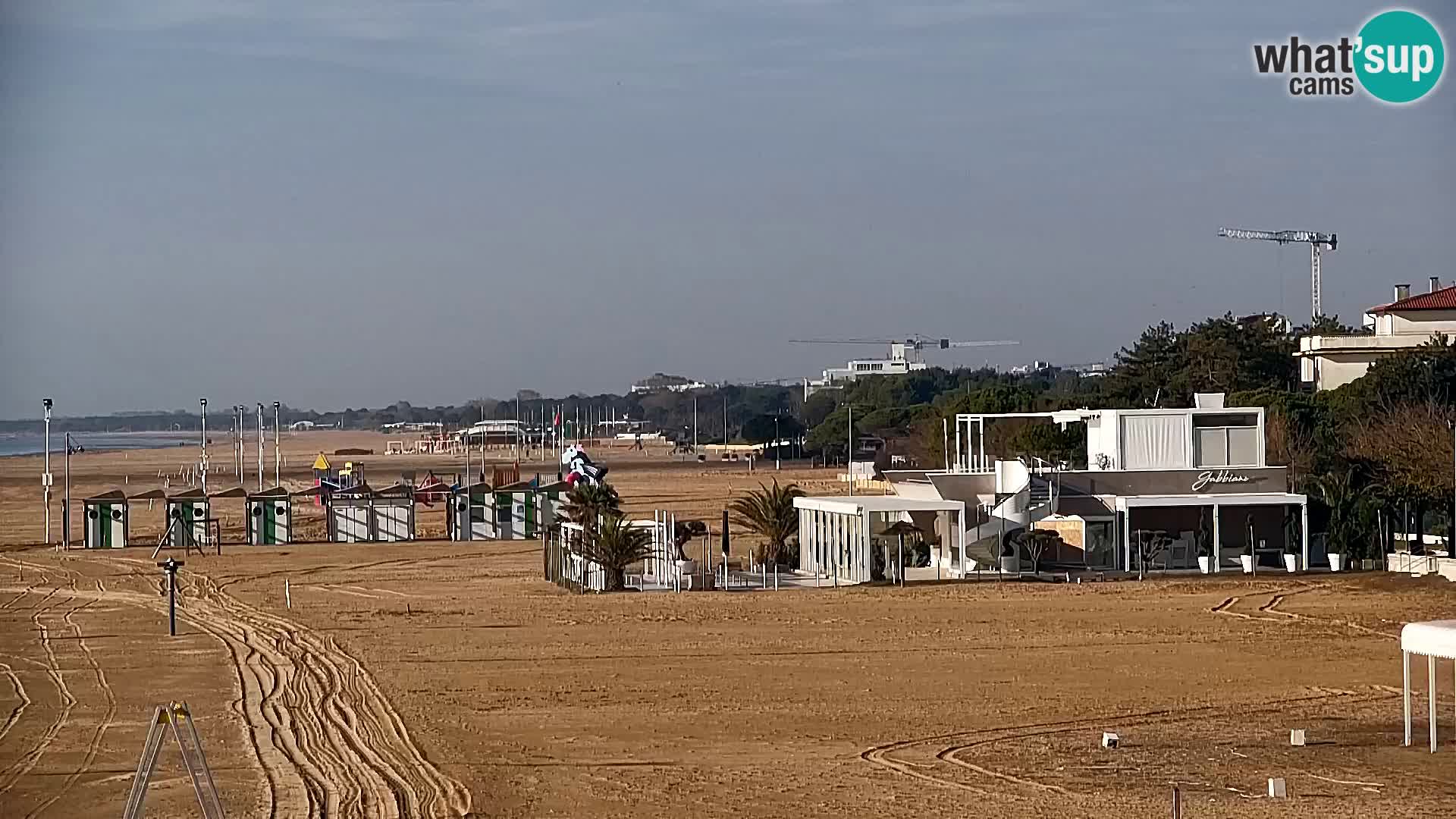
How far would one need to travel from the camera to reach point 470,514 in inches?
1816

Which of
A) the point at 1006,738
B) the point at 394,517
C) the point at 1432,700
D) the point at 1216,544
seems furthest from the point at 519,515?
the point at 1432,700

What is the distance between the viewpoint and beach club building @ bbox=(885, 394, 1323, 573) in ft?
107

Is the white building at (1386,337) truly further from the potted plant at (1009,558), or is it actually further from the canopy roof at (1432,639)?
the canopy roof at (1432,639)

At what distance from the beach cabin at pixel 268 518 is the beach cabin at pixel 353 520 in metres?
1.14

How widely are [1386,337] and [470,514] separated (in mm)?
32812

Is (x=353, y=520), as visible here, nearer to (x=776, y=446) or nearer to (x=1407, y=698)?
(x=1407, y=698)

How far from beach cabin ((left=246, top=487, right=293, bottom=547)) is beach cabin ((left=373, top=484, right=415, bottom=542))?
224 centimetres

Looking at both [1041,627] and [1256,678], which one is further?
[1041,627]

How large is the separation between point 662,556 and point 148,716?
15.2 meters

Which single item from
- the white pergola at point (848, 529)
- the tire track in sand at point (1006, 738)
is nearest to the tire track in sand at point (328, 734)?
the tire track in sand at point (1006, 738)

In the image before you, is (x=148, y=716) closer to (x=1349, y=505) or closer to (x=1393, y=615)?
(x=1393, y=615)

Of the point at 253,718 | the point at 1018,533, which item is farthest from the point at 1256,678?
the point at 1018,533

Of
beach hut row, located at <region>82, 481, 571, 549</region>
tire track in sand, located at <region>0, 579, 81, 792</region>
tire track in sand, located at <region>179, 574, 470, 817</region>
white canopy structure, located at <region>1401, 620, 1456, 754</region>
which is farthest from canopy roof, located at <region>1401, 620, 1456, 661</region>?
beach hut row, located at <region>82, 481, 571, 549</region>

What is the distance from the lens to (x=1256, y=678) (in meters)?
19.1
